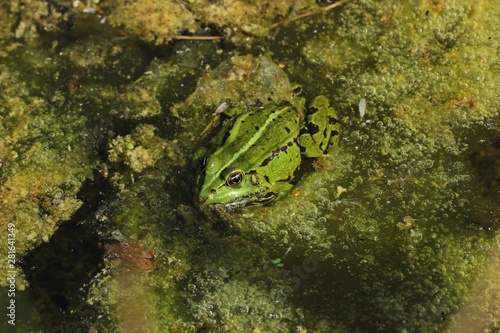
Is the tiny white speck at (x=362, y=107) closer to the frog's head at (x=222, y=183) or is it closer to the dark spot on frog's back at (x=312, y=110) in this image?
the dark spot on frog's back at (x=312, y=110)

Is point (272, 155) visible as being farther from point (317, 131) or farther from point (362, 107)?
point (362, 107)

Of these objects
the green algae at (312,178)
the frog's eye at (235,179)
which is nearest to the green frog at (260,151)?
the frog's eye at (235,179)

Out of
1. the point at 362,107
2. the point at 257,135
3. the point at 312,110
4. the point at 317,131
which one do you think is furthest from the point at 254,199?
the point at 362,107

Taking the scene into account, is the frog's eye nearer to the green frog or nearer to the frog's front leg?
the green frog

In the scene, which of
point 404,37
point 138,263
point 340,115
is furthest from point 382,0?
point 138,263

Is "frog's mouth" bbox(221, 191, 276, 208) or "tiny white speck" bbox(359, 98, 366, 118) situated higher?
"tiny white speck" bbox(359, 98, 366, 118)

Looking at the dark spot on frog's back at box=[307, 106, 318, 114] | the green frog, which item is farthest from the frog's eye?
the dark spot on frog's back at box=[307, 106, 318, 114]

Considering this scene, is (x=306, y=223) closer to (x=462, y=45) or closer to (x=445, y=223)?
(x=445, y=223)
